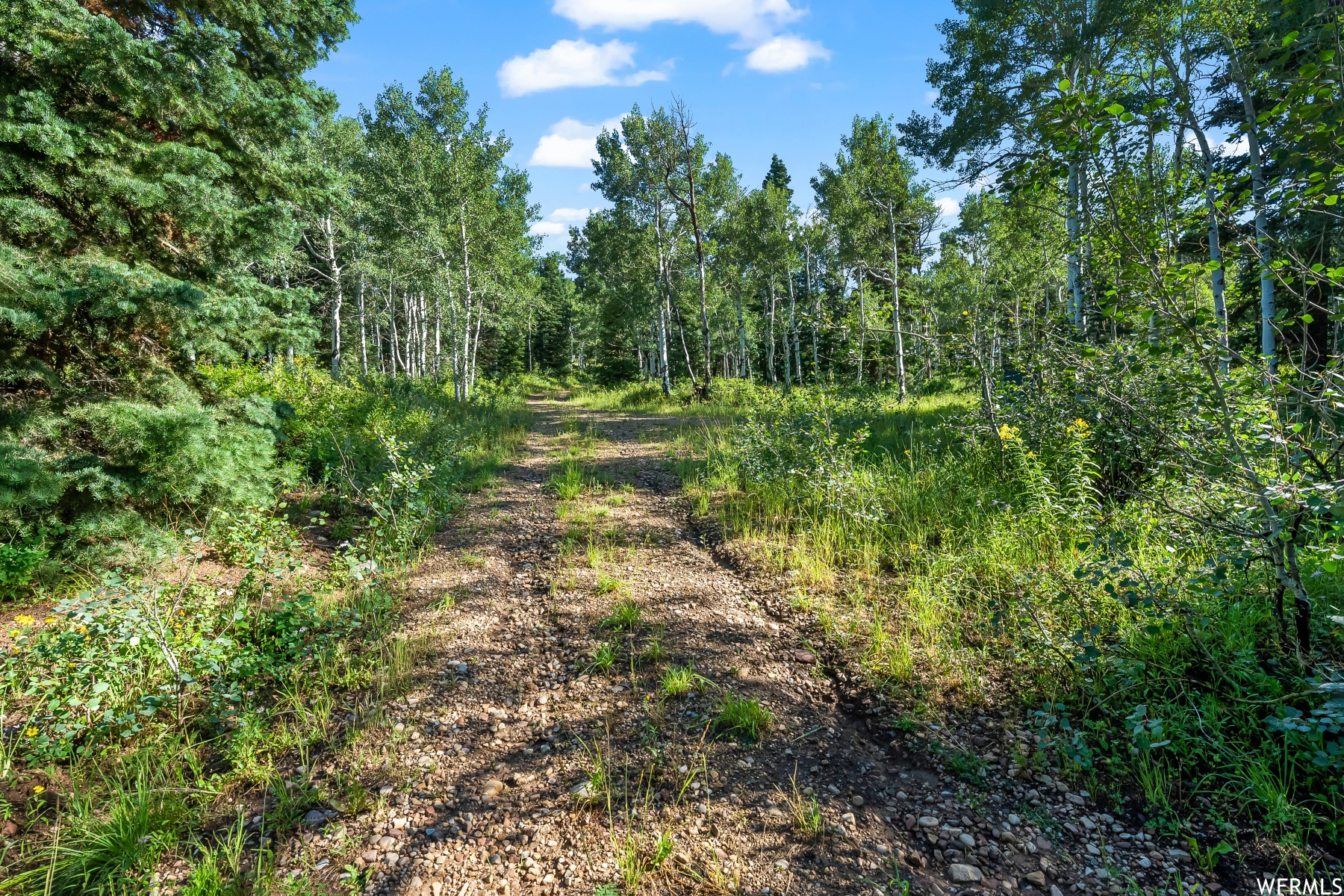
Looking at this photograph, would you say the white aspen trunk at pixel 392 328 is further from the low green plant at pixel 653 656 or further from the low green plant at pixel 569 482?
the low green plant at pixel 653 656

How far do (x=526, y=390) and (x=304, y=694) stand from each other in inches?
1065

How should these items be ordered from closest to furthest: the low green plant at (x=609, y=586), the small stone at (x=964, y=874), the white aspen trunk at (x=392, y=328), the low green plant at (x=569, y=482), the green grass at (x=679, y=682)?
1. the small stone at (x=964, y=874)
2. the green grass at (x=679, y=682)
3. the low green plant at (x=609, y=586)
4. the low green plant at (x=569, y=482)
5. the white aspen trunk at (x=392, y=328)

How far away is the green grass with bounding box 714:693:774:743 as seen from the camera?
3.15 meters

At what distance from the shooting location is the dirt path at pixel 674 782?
2.30m

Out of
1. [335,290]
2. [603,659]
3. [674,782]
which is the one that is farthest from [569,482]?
[335,290]

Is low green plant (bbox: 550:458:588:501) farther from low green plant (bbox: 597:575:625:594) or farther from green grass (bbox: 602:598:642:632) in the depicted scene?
green grass (bbox: 602:598:642:632)

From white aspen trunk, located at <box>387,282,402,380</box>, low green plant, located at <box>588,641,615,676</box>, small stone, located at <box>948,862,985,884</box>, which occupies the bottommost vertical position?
small stone, located at <box>948,862,985,884</box>

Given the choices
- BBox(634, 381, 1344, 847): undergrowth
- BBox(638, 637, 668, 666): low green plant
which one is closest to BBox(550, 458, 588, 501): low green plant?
BBox(634, 381, 1344, 847): undergrowth

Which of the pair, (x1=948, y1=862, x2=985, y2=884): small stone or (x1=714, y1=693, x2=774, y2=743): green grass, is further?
(x1=714, y1=693, x2=774, y2=743): green grass

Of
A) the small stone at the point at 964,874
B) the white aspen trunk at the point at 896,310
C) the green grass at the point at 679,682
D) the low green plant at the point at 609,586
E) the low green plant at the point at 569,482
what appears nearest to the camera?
the small stone at the point at 964,874

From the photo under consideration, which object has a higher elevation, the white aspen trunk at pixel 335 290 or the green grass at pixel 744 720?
the white aspen trunk at pixel 335 290

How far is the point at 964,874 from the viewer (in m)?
2.24

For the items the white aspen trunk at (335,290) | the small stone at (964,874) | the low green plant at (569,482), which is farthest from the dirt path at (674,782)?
the white aspen trunk at (335,290)

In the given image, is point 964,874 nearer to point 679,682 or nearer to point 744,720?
point 744,720
